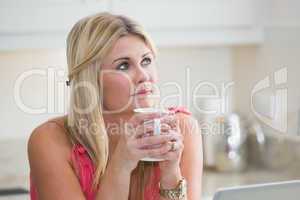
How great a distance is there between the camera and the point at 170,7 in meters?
2.45

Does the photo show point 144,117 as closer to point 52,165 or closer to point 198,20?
point 52,165

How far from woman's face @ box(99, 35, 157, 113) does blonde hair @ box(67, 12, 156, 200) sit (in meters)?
0.02

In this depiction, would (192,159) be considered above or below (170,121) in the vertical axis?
below

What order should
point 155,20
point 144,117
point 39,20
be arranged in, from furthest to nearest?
1. point 155,20
2. point 39,20
3. point 144,117

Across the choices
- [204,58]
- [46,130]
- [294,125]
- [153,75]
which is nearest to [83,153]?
[46,130]

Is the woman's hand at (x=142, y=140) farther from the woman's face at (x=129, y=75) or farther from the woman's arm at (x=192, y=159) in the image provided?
the woman's arm at (x=192, y=159)

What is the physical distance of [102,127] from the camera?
1.60m

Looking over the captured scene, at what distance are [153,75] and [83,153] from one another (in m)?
0.28

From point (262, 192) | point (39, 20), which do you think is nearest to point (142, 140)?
point (262, 192)

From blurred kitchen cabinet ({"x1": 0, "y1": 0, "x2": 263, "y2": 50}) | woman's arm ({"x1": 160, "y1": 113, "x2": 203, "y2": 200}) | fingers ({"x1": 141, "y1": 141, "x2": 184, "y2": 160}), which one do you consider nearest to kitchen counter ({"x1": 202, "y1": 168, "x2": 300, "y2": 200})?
blurred kitchen cabinet ({"x1": 0, "y1": 0, "x2": 263, "y2": 50})

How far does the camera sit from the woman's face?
1.52 meters

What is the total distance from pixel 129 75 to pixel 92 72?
10 centimetres

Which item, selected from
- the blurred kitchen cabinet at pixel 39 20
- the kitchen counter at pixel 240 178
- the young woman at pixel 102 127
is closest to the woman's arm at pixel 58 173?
the young woman at pixel 102 127

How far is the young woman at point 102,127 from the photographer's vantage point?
1.51m
